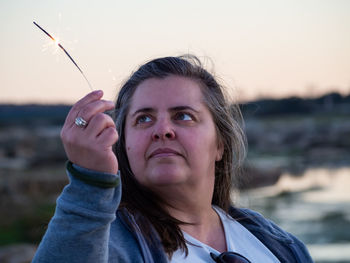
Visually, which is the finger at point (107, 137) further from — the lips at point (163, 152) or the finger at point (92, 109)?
the lips at point (163, 152)

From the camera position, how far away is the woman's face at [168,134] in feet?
5.78

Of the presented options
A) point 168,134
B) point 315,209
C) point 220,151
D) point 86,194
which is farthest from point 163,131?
point 315,209

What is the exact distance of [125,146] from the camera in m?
2.03

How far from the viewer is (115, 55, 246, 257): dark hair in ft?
5.74

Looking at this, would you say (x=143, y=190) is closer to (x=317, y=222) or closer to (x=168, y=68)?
(x=168, y=68)

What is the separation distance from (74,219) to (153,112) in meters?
0.69

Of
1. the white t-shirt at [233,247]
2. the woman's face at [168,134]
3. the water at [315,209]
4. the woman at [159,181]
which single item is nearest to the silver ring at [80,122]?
the woman at [159,181]

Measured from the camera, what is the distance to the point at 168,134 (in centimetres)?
178

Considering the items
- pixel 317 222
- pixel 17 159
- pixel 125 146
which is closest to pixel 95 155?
pixel 125 146

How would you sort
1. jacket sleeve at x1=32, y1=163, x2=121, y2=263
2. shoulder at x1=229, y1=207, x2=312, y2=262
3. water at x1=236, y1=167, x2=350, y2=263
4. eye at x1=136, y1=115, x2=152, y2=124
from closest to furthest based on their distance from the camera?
jacket sleeve at x1=32, y1=163, x2=121, y2=263, eye at x1=136, y1=115, x2=152, y2=124, shoulder at x1=229, y1=207, x2=312, y2=262, water at x1=236, y1=167, x2=350, y2=263

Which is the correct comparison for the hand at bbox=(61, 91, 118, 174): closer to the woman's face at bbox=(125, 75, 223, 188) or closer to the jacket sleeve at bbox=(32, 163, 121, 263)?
the jacket sleeve at bbox=(32, 163, 121, 263)

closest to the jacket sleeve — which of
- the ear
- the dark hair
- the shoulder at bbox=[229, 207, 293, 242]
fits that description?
the dark hair

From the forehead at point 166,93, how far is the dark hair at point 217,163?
4 centimetres

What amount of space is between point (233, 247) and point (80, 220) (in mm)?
848
